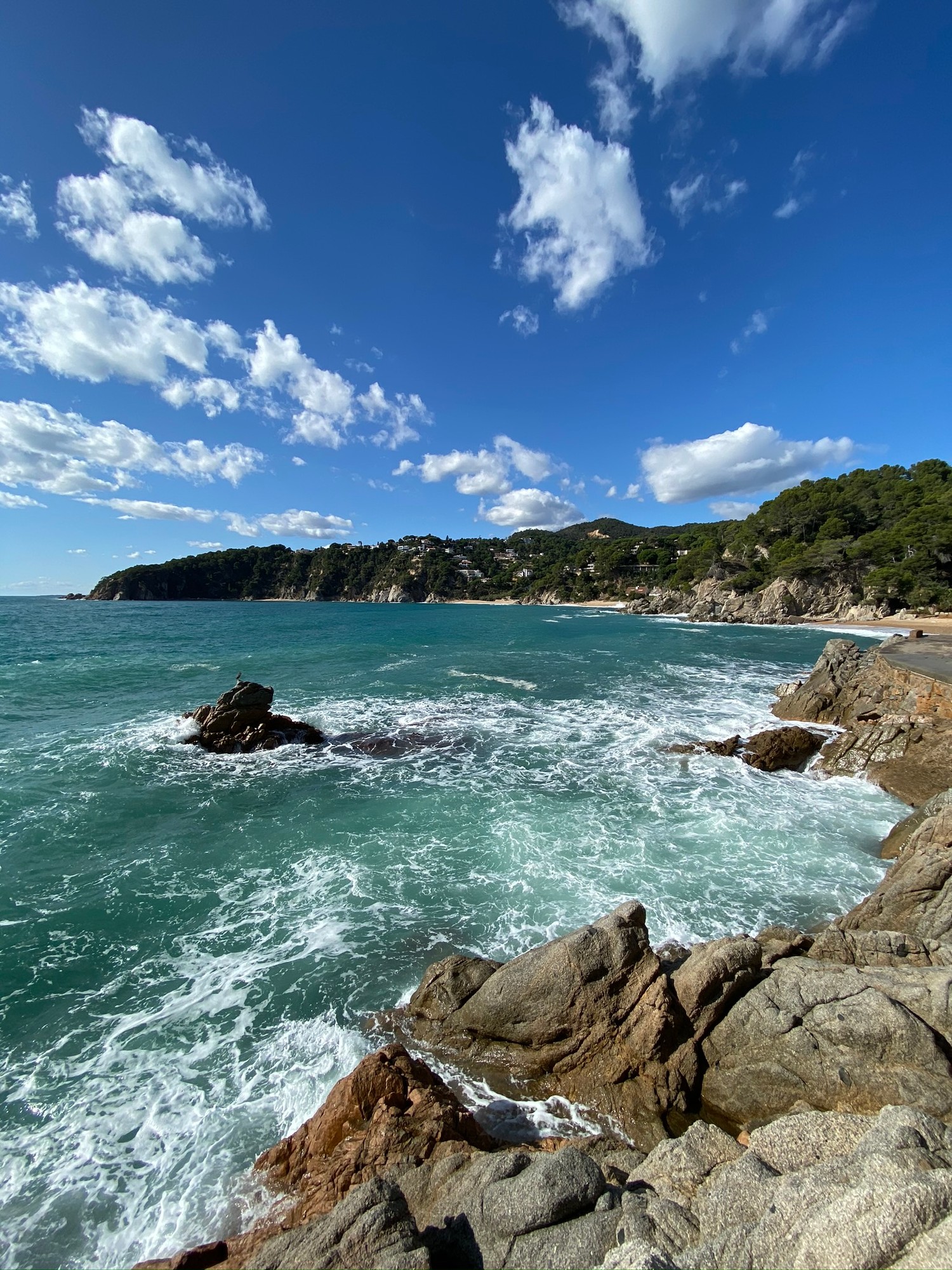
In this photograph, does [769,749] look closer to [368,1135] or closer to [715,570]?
[368,1135]

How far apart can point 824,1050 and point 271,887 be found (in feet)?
30.4

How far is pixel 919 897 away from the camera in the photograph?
296 inches

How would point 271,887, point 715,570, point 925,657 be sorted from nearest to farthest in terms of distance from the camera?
point 271,887 → point 925,657 → point 715,570

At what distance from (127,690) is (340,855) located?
73.4 ft

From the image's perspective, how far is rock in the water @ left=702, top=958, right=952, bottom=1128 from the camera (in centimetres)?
498

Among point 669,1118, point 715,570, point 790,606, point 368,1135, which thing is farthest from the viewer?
point 715,570

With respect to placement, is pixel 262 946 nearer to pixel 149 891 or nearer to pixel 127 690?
pixel 149 891

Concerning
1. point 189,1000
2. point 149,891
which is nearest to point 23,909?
point 149,891

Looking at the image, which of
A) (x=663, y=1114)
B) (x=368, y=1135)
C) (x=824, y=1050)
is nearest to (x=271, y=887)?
(x=368, y=1135)

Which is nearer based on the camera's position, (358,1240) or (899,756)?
(358,1240)

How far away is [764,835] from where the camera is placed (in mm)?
11453

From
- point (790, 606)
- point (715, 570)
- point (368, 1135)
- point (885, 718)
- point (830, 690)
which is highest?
point (715, 570)

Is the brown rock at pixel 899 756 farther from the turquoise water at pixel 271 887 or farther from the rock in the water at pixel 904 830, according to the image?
the rock in the water at pixel 904 830

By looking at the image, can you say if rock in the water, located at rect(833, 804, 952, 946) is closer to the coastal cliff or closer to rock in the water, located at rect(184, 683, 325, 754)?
rock in the water, located at rect(184, 683, 325, 754)
